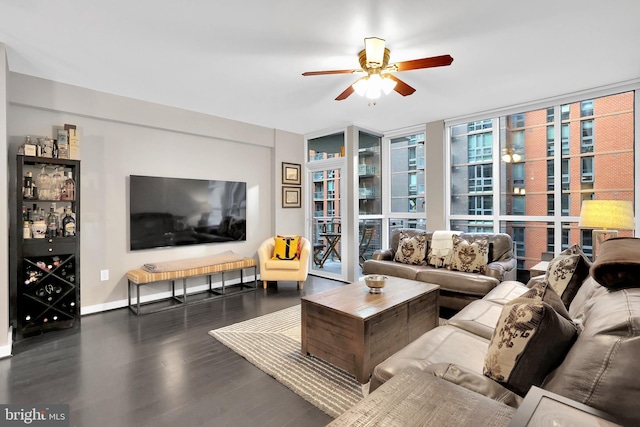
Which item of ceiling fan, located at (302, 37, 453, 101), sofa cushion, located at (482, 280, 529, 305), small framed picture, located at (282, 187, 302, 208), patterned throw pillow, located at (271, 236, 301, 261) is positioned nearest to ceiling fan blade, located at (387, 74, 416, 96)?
ceiling fan, located at (302, 37, 453, 101)

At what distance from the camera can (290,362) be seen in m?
2.46

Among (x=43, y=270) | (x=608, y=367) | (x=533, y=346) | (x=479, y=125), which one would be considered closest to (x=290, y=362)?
(x=533, y=346)

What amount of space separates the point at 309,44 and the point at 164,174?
8.88ft

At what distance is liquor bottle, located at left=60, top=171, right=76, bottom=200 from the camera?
125 inches

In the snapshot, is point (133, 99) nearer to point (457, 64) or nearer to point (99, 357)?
point (99, 357)

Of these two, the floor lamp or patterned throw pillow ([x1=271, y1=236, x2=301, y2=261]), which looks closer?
the floor lamp

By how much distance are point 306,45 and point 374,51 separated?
0.57m

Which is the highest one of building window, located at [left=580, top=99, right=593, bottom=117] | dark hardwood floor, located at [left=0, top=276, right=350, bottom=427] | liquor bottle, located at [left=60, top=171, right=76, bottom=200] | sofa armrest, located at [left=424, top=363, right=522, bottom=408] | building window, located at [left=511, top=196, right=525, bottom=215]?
building window, located at [left=580, top=99, right=593, bottom=117]

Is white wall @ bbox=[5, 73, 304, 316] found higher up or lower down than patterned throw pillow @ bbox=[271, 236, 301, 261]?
higher up

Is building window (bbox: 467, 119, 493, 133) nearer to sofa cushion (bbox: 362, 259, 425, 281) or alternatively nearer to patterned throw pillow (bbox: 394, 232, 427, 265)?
patterned throw pillow (bbox: 394, 232, 427, 265)

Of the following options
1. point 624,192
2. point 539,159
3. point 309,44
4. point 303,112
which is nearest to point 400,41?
point 309,44

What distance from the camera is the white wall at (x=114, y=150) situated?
3.29 metres

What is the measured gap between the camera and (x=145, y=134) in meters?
4.02

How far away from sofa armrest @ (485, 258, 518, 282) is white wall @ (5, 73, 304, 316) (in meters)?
3.58
